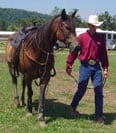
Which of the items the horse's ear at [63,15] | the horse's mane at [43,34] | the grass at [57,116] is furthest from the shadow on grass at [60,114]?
the horse's ear at [63,15]

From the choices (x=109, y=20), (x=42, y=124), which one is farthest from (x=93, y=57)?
(x=109, y=20)

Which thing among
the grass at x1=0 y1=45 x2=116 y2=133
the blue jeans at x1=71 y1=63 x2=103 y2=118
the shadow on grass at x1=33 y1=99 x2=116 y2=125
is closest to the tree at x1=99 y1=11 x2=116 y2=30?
the grass at x1=0 y1=45 x2=116 y2=133

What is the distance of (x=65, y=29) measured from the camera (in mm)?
7773

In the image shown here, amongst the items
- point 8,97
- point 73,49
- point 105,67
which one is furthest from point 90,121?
point 8,97

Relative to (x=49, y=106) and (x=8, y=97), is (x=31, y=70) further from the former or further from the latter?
(x=8, y=97)

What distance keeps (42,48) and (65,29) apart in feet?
2.58

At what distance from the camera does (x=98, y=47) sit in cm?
854

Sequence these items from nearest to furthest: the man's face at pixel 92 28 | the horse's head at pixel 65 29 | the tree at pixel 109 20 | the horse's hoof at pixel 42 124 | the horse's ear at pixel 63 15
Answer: the horse's head at pixel 65 29
the horse's ear at pixel 63 15
the horse's hoof at pixel 42 124
the man's face at pixel 92 28
the tree at pixel 109 20

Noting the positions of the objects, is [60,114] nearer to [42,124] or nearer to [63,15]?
[42,124]

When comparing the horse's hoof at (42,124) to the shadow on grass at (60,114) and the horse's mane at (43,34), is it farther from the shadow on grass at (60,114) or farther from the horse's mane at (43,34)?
the horse's mane at (43,34)

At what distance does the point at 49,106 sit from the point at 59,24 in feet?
9.53

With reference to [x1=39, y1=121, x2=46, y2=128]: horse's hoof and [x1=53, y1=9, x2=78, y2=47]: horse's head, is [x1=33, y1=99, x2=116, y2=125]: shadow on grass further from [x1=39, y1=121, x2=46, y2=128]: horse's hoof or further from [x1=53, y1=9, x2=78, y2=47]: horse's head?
[x1=53, y1=9, x2=78, y2=47]: horse's head

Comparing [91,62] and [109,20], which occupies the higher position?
[91,62]

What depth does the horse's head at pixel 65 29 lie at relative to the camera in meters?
7.68
